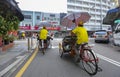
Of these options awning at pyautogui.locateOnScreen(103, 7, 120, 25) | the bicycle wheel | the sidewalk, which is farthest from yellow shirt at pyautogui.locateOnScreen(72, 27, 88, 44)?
awning at pyautogui.locateOnScreen(103, 7, 120, 25)

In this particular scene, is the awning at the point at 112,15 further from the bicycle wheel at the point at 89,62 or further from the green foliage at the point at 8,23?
the bicycle wheel at the point at 89,62

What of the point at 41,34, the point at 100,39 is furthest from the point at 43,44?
the point at 100,39

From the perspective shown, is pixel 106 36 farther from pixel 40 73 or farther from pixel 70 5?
pixel 70 5

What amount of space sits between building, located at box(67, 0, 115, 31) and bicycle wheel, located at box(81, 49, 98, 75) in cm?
11062

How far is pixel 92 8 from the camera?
430 feet

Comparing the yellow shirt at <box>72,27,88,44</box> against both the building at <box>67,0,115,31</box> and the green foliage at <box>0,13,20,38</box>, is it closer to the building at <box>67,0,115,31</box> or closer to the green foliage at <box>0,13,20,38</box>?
the green foliage at <box>0,13,20,38</box>

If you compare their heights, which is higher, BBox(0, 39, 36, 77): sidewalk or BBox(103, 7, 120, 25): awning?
BBox(103, 7, 120, 25): awning

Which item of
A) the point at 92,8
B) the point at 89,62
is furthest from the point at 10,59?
the point at 92,8

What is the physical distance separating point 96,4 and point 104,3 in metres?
7.55

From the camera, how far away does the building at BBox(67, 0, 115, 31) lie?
125m

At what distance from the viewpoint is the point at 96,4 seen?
13988cm

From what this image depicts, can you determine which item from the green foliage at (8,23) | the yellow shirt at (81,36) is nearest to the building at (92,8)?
the green foliage at (8,23)

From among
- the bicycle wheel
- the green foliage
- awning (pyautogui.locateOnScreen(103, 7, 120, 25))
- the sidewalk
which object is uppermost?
awning (pyautogui.locateOnScreen(103, 7, 120, 25))

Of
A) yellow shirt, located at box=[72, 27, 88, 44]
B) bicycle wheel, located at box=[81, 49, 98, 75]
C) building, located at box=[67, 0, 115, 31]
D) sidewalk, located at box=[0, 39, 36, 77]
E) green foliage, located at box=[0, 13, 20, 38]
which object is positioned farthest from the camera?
building, located at box=[67, 0, 115, 31]
